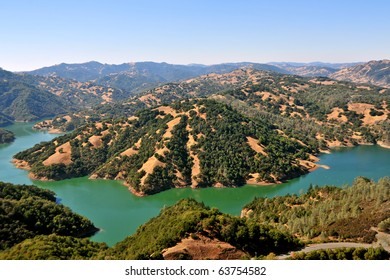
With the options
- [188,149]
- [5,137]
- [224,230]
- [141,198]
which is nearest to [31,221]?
[141,198]

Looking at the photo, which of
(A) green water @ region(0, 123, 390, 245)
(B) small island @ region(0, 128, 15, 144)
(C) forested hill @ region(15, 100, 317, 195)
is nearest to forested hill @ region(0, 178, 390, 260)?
(A) green water @ region(0, 123, 390, 245)

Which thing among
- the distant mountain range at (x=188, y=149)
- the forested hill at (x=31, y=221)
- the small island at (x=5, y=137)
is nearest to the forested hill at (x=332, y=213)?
the distant mountain range at (x=188, y=149)

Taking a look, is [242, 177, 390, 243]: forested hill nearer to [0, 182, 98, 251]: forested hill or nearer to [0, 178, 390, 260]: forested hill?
[0, 178, 390, 260]: forested hill

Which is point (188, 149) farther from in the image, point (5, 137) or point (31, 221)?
point (5, 137)

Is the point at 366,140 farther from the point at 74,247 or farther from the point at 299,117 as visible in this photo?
the point at 74,247

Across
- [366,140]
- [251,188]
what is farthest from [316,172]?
[366,140]
